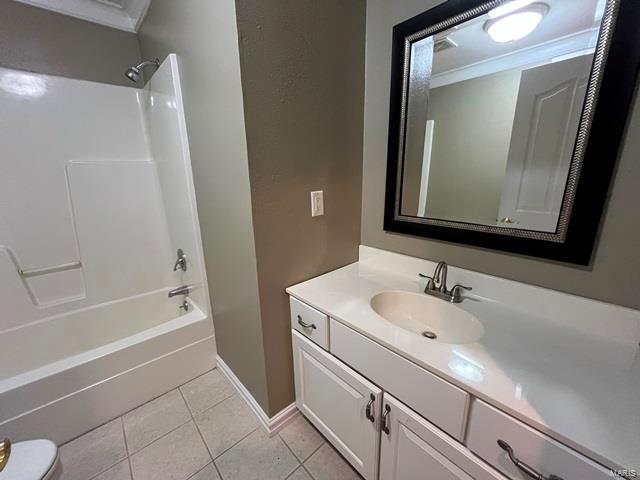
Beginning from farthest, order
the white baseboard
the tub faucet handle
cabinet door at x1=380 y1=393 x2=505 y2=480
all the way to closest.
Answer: the tub faucet handle
the white baseboard
cabinet door at x1=380 y1=393 x2=505 y2=480

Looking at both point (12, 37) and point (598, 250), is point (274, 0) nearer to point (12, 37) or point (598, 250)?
point (598, 250)

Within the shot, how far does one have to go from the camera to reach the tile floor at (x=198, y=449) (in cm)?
113

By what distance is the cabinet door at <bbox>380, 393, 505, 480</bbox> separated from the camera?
661 mm

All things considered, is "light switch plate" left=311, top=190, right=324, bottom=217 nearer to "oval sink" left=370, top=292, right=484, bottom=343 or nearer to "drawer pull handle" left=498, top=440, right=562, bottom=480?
"oval sink" left=370, top=292, right=484, bottom=343

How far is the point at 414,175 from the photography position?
47.4 inches

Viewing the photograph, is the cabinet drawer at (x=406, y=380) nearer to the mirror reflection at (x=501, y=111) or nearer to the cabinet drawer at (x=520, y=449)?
the cabinet drawer at (x=520, y=449)

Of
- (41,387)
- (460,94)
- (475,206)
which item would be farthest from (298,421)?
(460,94)

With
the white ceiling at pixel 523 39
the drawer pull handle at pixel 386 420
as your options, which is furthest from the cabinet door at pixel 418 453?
the white ceiling at pixel 523 39

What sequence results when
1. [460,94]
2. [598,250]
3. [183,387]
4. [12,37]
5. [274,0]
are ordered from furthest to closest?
[183,387], [12,37], [460,94], [274,0], [598,250]

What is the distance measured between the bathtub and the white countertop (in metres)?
0.99

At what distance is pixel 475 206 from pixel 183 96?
1506 mm

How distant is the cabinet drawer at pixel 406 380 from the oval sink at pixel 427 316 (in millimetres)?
212

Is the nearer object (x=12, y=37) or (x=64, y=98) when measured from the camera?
(x=12, y=37)

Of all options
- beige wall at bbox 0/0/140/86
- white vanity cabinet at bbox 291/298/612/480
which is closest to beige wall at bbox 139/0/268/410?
white vanity cabinet at bbox 291/298/612/480
